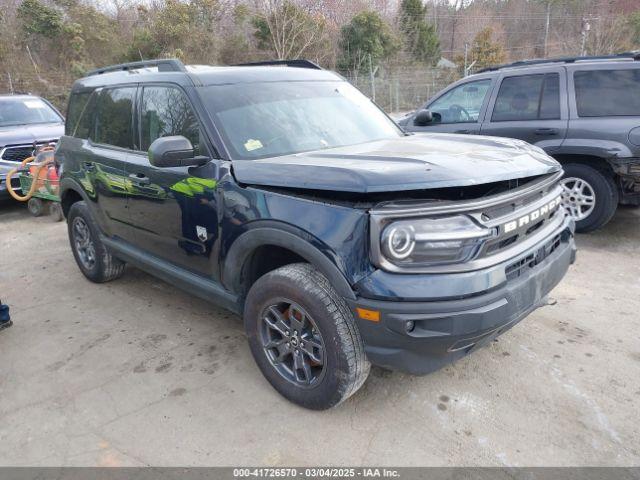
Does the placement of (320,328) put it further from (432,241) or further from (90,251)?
(90,251)

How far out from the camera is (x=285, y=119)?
3.29 meters

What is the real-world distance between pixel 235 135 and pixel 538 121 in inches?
161

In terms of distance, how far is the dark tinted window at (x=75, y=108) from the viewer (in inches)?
180

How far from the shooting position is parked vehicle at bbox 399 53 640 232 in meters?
5.12

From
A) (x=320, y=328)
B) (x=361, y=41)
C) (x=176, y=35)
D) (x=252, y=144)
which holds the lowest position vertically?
(x=320, y=328)

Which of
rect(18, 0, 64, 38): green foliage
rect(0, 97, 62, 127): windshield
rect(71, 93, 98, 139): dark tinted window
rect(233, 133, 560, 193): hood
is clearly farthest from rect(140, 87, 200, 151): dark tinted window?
rect(18, 0, 64, 38): green foliage

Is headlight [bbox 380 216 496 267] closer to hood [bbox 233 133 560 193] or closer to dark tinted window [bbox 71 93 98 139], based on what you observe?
hood [bbox 233 133 560 193]

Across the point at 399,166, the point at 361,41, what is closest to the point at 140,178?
the point at 399,166

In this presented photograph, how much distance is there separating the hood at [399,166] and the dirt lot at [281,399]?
1.29 m

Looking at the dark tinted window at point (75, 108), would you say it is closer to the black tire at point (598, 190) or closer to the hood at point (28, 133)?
the hood at point (28, 133)

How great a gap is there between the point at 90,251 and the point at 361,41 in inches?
955

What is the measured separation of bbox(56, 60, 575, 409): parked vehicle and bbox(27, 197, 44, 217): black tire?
4.53 metres

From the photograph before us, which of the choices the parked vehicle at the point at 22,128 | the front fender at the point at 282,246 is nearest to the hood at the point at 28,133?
the parked vehicle at the point at 22,128

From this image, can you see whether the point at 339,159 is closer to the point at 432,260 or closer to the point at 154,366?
the point at 432,260
